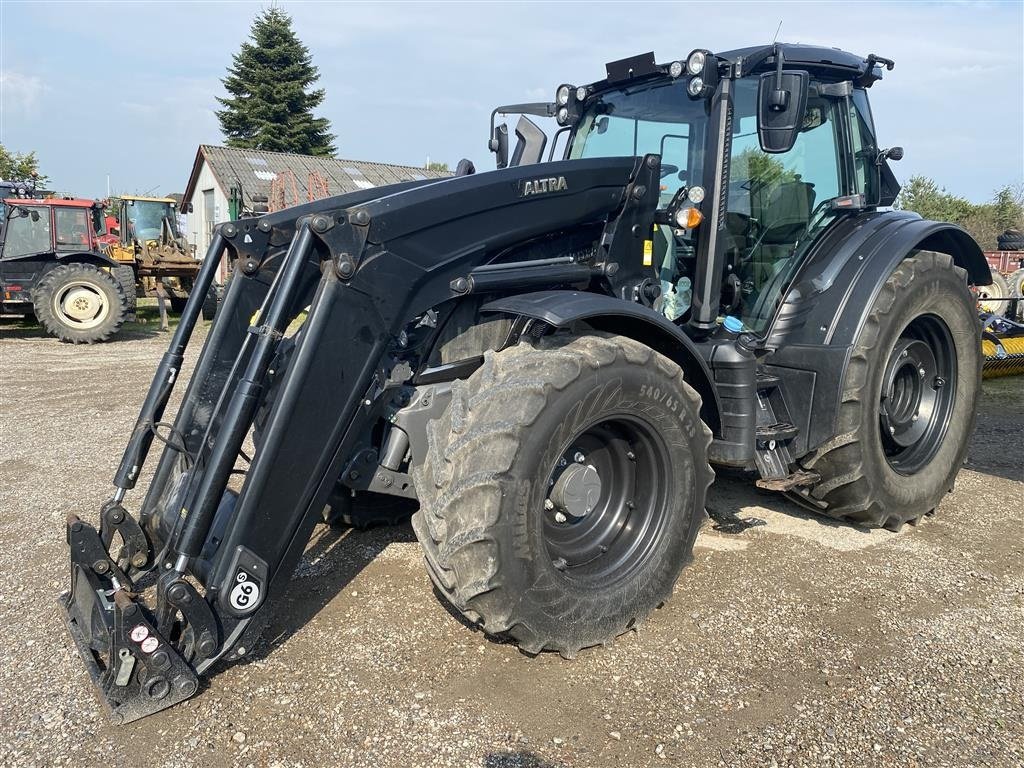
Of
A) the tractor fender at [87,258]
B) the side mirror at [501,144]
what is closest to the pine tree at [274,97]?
the tractor fender at [87,258]

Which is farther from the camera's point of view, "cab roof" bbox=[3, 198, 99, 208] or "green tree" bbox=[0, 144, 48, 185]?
"green tree" bbox=[0, 144, 48, 185]

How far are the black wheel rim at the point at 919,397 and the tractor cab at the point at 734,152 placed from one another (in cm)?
88

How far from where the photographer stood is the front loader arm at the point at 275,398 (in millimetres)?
2793

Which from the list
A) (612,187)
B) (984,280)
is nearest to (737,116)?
(612,187)

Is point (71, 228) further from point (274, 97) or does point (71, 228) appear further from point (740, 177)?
point (274, 97)

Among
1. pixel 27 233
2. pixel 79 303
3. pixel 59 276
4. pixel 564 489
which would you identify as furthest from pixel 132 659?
pixel 27 233

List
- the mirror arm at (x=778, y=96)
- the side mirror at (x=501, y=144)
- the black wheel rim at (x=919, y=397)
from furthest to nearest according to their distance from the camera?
1. the side mirror at (x=501, y=144)
2. the black wheel rim at (x=919, y=397)
3. the mirror arm at (x=778, y=96)

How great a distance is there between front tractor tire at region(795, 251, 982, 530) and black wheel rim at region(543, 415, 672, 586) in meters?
1.26

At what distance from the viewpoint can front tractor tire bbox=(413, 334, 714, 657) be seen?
2824 millimetres

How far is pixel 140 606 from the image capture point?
2.72 metres

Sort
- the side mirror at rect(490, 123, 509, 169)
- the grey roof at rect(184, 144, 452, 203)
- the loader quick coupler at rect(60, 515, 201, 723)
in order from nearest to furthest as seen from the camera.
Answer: the loader quick coupler at rect(60, 515, 201, 723) < the side mirror at rect(490, 123, 509, 169) < the grey roof at rect(184, 144, 452, 203)

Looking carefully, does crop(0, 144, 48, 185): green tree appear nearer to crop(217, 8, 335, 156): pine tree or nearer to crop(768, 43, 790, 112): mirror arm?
crop(217, 8, 335, 156): pine tree

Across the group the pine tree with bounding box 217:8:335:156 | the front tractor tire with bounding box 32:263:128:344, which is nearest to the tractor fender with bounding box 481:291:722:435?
the front tractor tire with bounding box 32:263:128:344

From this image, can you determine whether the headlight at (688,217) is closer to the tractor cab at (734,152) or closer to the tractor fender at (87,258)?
the tractor cab at (734,152)
